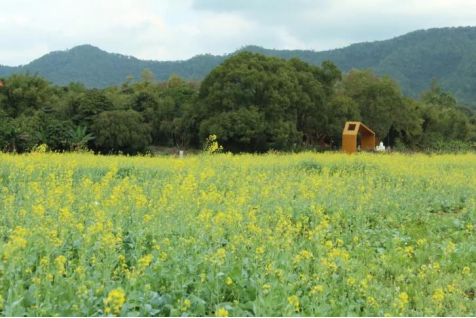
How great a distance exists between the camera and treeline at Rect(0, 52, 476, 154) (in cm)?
2586

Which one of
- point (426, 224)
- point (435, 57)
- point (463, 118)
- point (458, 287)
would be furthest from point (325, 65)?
point (435, 57)

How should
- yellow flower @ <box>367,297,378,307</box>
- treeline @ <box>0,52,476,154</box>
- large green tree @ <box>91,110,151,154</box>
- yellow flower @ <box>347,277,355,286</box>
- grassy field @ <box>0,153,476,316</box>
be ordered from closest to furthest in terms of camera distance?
grassy field @ <box>0,153,476,316</box>, yellow flower @ <box>367,297,378,307</box>, yellow flower @ <box>347,277,355,286</box>, treeline @ <box>0,52,476,154</box>, large green tree @ <box>91,110,151,154</box>

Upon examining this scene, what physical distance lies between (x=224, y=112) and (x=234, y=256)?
2246 cm

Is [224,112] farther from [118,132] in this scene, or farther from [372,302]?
[372,302]

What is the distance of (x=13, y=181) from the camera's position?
840 cm

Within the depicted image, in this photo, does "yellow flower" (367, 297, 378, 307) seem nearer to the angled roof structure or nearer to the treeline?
the angled roof structure

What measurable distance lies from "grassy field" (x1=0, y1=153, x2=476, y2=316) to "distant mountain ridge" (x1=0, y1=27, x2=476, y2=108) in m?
70.2

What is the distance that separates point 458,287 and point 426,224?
104 inches

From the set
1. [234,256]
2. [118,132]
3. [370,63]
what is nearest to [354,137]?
[118,132]

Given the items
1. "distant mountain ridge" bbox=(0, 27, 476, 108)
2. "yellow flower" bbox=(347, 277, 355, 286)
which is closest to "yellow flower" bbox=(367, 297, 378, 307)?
"yellow flower" bbox=(347, 277, 355, 286)

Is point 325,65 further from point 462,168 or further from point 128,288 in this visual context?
point 128,288

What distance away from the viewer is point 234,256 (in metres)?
4.27

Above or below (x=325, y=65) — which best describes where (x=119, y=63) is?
above

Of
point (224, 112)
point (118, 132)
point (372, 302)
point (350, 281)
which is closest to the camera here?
point (372, 302)
